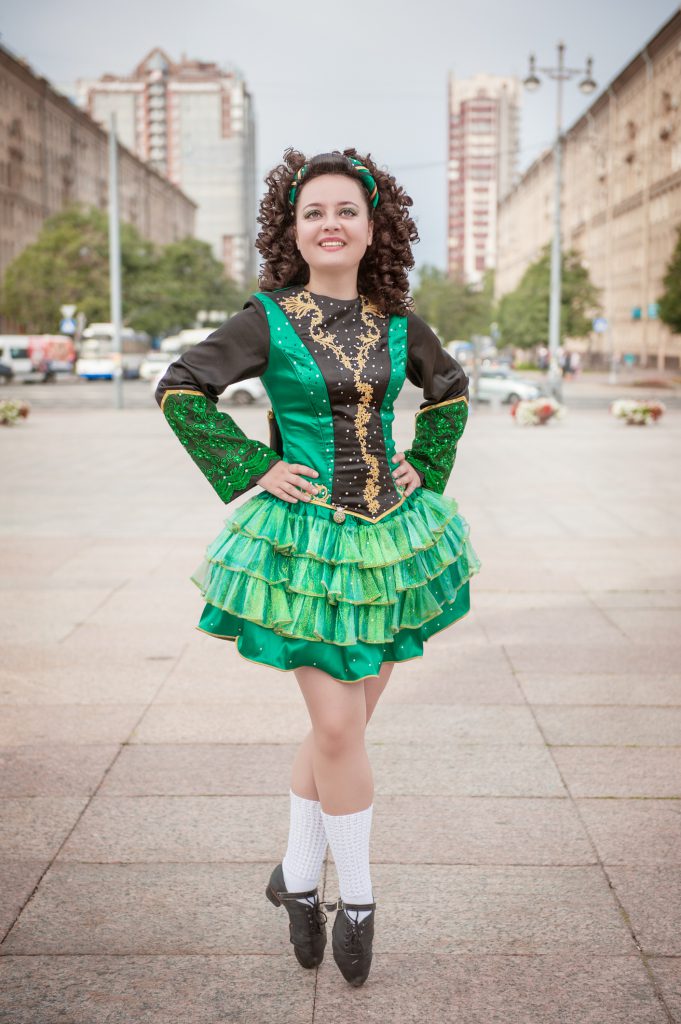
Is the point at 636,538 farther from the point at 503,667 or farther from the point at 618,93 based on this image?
the point at 618,93

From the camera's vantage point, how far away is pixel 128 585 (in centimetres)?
793

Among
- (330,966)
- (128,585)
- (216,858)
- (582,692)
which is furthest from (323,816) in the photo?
(128,585)

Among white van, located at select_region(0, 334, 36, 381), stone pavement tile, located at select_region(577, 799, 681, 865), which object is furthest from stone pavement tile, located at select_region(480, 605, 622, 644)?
white van, located at select_region(0, 334, 36, 381)

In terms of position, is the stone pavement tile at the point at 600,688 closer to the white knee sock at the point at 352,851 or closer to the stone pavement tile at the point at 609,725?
the stone pavement tile at the point at 609,725

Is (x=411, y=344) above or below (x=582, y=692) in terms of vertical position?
above

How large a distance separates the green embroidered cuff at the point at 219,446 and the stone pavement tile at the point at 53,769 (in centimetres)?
168

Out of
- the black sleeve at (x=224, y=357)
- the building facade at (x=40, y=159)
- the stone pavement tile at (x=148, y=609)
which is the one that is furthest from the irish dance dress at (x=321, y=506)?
the building facade at (x=40, y=159)

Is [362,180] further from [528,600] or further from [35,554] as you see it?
[35,554]

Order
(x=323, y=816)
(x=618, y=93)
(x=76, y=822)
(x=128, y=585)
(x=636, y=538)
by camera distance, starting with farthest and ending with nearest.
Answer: (x=618, y=93)
(x=636, y=538)
(x=128, y=585)
(x=76, y=822)
(x=323, y=816)

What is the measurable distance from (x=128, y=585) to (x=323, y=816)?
5258 mm

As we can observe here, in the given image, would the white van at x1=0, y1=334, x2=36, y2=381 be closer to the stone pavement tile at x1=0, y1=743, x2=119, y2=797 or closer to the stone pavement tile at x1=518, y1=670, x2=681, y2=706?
the stone pavement tile at x1=518, y1=670, x2=681, y2=706

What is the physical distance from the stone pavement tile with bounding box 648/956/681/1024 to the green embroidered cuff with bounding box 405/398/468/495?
4.36 ft

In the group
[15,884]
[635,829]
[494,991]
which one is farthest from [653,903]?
[15,884]

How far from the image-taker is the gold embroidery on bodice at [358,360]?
2893mm
